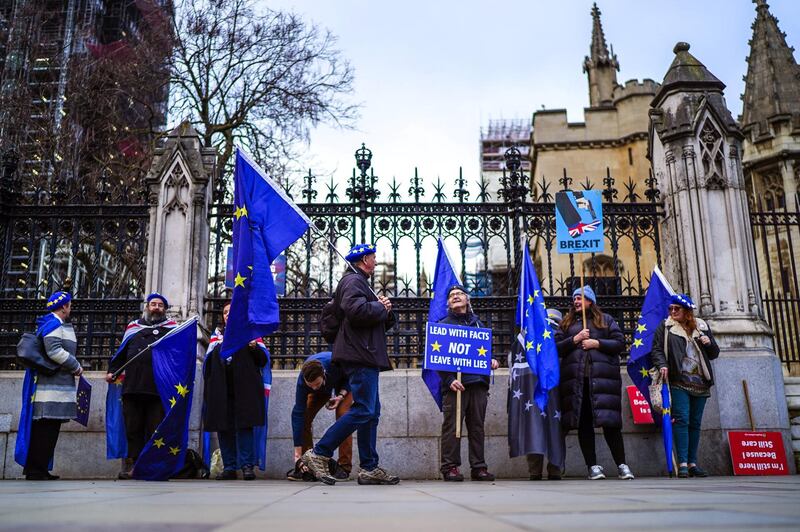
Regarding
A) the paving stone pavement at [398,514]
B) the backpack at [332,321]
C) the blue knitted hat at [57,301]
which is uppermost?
the blue knitted hat at [57,301]

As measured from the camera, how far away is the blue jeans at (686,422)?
7902mm

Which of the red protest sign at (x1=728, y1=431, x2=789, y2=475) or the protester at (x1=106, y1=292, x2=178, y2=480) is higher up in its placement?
the protester at (x1=106, y1=292, x2=178, y2=480)

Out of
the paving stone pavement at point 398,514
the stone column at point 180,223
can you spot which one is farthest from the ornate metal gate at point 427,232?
the paving stone pavement at point 398,514

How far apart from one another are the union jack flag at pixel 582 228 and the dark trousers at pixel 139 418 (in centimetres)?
526

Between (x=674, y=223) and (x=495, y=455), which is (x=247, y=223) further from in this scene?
(x=674, y=223)

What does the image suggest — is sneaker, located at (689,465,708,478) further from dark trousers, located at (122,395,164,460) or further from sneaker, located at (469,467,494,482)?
dark trousers, located at (122,395,164,460)

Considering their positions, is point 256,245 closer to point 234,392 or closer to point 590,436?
point 234,392

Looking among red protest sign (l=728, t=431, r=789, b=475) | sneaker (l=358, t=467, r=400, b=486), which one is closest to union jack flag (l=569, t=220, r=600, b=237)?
red protest sign (l=728, t=431, r=789, b=475)

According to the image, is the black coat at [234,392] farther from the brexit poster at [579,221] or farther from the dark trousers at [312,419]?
the brexit poster at [579,221]

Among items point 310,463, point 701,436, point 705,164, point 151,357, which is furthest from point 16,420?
point 705,164

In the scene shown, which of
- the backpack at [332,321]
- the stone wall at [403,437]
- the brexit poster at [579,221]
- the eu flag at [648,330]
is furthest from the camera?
the brexit poster at [579,221]

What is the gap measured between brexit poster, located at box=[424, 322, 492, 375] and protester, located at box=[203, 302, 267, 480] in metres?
1.88

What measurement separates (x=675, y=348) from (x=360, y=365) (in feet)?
12.5

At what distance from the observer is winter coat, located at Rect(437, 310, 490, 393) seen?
7.57 metres
